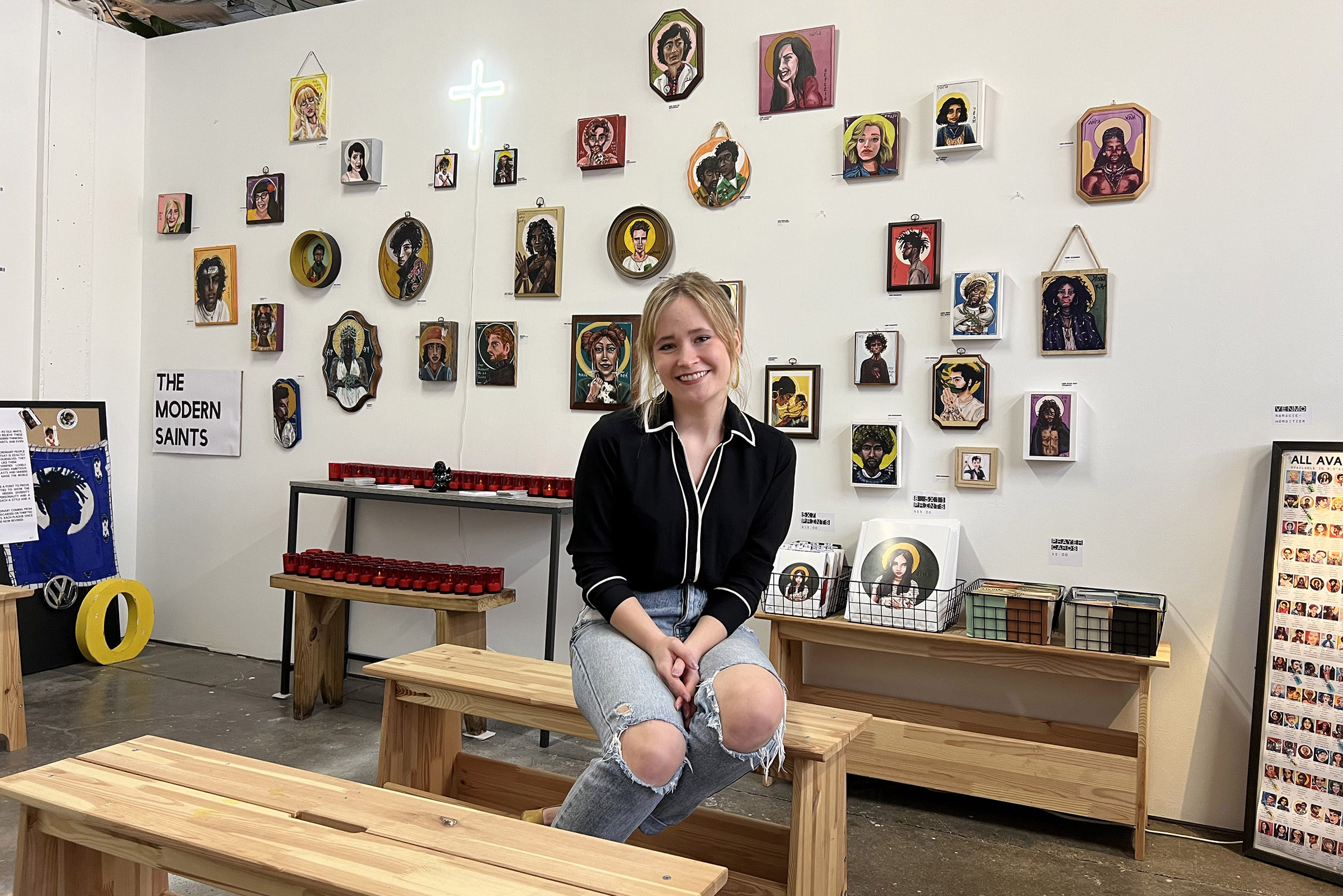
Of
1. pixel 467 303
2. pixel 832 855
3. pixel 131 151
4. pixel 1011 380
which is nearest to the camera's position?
pixel 832 855

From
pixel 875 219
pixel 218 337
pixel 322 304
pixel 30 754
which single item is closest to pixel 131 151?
pixel 218 337

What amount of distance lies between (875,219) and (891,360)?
49 centimetres

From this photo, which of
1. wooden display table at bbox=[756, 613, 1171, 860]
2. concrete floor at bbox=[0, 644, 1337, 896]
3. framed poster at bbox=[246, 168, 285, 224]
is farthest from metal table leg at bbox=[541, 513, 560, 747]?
framed poster at bbox=[246, 168, 285, 224]

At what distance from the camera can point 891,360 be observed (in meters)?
3.36

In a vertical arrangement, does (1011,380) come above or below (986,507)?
above

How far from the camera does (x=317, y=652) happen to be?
12.5 ft

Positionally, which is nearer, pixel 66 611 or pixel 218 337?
pixel 66 611

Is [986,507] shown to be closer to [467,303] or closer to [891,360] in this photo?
[891,360]

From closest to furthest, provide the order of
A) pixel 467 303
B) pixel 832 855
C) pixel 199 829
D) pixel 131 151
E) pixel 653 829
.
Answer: pixel 199 829
pixel 653 829
pixel 832 855
pixel 467 303
pixel 131 151

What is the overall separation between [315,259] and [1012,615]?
130 inches

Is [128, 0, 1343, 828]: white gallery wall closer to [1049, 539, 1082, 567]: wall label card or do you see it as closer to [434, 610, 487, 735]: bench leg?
[1049, 539, 1082, 567]: wall label card

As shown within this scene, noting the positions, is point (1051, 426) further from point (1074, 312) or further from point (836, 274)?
point (836, 274)

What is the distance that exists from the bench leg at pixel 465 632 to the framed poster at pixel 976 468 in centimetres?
174

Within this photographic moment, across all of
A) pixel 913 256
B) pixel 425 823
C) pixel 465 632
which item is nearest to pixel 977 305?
pixel 913 256
